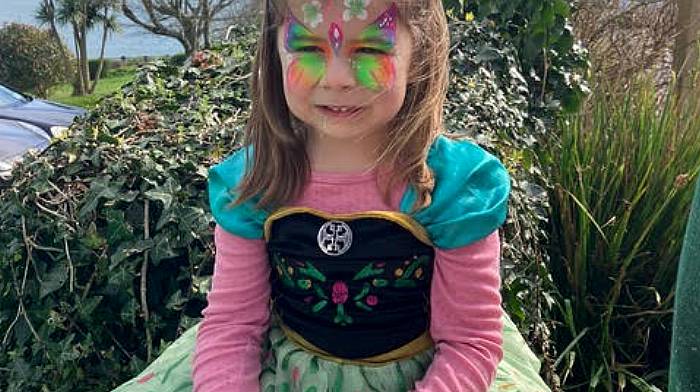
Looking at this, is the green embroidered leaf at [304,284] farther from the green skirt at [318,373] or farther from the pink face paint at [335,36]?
the pink face paint at [335,36]

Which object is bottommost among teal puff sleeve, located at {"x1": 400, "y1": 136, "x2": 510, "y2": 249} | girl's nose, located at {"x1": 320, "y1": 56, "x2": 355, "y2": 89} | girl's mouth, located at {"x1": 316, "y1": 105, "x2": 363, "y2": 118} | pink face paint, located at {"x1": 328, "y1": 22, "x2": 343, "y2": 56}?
teal puff sleeve, located at {"x1": 400, "y1": 136, "x2": 510, "y2": 249}

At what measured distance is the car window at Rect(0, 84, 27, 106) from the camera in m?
7.94

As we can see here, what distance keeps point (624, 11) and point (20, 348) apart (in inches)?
245

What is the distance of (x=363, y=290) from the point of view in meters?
1.74

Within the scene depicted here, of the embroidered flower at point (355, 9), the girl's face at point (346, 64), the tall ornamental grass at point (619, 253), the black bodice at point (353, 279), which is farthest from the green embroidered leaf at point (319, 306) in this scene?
the tall ornamental grass at point (619, 253)

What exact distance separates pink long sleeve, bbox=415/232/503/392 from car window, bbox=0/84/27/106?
694 cm

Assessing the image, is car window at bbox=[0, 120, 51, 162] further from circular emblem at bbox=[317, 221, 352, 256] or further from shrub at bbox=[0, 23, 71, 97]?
shrub at bbox=[0, 23, 71, 97]

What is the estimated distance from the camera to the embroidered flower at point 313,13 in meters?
1.63

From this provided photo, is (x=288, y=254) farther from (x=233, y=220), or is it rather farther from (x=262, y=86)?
(x=262, y=86)

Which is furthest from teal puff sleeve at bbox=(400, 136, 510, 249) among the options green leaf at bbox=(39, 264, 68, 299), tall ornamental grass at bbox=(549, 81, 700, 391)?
tall ornamental grass at bbox=(549, 81, 700, 391)

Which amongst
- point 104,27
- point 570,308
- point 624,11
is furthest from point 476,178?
point 104,27

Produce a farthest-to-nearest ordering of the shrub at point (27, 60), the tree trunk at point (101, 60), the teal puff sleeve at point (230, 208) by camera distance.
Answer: the tree trunk at point (101, 60)
the shrub at point (27, 60)
the teal puff sleeve at point (230, 208)

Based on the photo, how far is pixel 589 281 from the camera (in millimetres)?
3490

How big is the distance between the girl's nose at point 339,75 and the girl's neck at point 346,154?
156 millimetres
